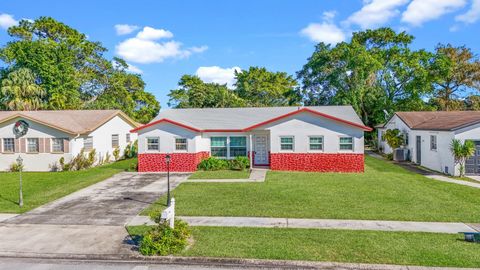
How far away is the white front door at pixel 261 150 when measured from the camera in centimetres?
2295

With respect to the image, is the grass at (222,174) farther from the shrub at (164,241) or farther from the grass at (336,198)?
the shrub at (164,241)

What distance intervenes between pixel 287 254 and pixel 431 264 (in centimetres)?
310

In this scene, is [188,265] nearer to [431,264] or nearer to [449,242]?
[431,264]

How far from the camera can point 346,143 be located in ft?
66.5

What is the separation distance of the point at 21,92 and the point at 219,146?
81.7 feet

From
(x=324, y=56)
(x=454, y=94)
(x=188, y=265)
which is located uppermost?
(x=324, y=56)

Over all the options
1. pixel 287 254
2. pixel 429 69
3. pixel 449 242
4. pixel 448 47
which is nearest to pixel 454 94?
pixel 448 47

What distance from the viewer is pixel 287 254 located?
25.3 feet

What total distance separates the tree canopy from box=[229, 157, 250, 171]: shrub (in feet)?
Answer: 82.9

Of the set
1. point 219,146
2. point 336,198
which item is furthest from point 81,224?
point 219,146

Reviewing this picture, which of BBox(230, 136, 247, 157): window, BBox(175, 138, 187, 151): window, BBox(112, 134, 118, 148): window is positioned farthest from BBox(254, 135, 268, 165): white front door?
BBox(112, 134, 118, 148): window

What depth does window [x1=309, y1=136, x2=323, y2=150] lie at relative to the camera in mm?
20469

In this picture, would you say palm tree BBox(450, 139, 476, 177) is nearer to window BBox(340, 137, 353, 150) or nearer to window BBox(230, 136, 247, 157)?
window BBox(340, 137, 353, 150)

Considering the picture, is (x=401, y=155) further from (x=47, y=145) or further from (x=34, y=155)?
(x=34, y=155)
